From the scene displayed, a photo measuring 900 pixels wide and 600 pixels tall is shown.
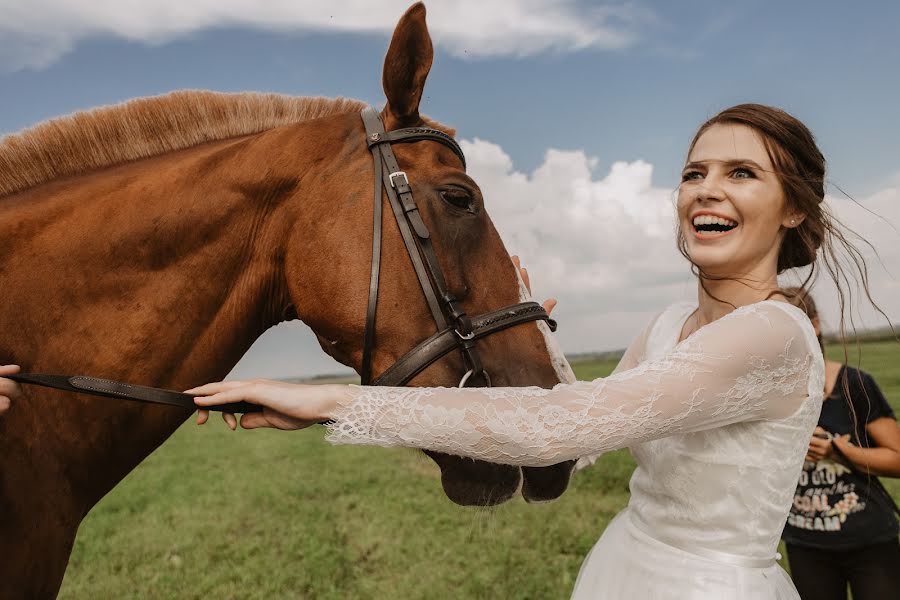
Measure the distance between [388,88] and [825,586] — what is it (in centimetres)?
401

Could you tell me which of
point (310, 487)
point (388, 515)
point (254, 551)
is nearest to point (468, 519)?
point (388, 515)

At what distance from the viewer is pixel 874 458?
400 centimetres

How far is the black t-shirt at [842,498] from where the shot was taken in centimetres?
394

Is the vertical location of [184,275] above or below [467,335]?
above

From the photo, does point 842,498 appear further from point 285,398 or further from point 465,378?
point 285,398

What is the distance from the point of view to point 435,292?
241 centimetres

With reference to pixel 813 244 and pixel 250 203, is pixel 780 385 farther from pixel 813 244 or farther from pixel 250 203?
pixel 250 203

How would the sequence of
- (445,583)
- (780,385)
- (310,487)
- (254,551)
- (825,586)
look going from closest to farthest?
(780,385) → (825,586) → (445,583) → (254,551) → (310,487)

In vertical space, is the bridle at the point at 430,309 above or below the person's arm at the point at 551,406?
above

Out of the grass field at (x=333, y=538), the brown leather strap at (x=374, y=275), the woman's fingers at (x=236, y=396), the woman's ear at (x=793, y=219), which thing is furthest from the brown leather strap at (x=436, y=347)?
the grass field at (x=333, y=538)

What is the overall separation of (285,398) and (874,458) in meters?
3.82

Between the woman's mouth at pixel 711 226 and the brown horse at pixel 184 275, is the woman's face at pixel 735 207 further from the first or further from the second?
the brown horse at pixel 184 275

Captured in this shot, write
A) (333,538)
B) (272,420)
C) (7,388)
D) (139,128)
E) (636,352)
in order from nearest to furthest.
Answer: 1. (272,420)
2. (7,388)
3. (139,128)
4. (636,352)
5. (333,538)

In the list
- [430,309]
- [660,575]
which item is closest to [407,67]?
[430,309]
